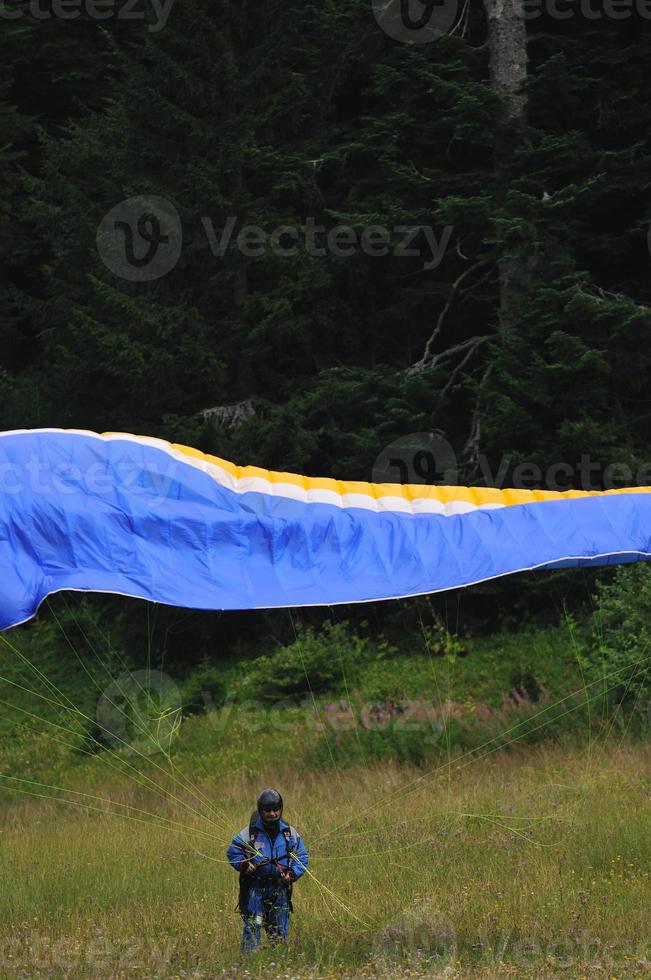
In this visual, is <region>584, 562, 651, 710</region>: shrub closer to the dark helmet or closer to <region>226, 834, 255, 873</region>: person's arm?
the dark helmet

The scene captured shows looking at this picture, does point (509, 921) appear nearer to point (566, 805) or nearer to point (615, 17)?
point (566, 805)

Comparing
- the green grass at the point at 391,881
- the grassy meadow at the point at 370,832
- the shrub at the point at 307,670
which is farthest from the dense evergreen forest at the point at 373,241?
the green grass at the point at 391,881

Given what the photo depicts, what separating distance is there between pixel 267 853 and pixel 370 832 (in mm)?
3322

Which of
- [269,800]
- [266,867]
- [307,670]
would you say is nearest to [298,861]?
[266,867]

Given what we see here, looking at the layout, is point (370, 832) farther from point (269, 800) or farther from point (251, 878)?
point (269, 800)

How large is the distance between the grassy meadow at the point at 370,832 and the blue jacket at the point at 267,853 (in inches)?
17.9

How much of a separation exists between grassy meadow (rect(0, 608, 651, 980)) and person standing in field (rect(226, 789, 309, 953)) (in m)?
0.17

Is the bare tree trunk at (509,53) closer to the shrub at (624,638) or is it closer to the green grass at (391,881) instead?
the shrub at (624,638)

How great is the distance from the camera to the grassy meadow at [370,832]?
6957mm

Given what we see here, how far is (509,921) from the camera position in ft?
24.1

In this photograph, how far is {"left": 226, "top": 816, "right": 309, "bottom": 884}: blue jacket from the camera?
21.7ft

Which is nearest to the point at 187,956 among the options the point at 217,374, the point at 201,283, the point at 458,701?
the point at 458,701

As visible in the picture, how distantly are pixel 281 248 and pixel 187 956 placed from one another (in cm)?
1251

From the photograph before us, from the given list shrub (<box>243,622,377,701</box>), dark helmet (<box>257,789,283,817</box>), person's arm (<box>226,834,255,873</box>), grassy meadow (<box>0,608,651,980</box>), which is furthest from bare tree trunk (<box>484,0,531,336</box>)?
person's arm (<box>226,834,255,873</box>)
